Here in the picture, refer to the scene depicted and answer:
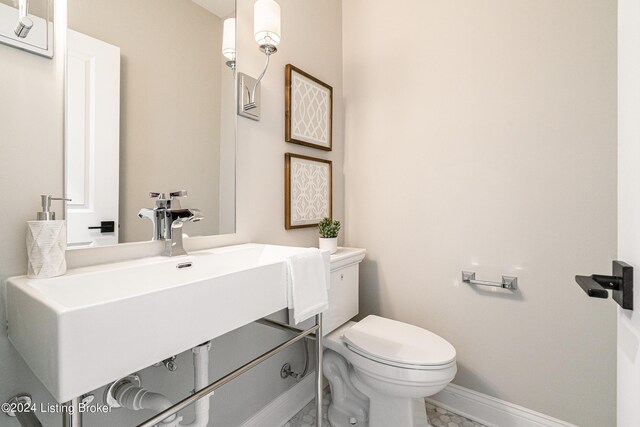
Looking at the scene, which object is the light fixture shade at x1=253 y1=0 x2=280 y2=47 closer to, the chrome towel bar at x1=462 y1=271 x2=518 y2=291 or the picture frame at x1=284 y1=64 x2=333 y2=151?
the picture frame at x1=284 y1=64 x2=333 y2=151

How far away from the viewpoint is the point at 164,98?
3.50 feet

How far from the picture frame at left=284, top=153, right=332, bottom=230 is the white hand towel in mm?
512

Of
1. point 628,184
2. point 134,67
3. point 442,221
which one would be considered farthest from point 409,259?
point 134,67

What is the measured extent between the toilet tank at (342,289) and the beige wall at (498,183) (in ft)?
0.80

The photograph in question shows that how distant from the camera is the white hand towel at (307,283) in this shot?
918 mm

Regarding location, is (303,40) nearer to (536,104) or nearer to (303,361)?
(536,104)

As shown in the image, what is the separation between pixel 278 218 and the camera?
1.47 m

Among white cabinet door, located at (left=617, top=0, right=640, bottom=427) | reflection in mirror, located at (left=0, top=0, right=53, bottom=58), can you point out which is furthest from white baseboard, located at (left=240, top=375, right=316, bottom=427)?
reflection in mirror, located at (left=0, top=0, right=53, bottom=58)

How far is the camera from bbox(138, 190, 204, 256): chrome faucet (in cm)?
99

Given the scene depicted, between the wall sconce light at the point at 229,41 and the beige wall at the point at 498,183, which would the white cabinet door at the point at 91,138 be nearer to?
the wall sconce light at the point at 229,41

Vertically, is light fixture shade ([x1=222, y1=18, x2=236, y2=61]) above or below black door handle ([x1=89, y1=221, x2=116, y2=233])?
above

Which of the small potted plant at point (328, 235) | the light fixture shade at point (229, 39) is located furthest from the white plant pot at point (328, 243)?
the light fixture shade at point (229, 39)

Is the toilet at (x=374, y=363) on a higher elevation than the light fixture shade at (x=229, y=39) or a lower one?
lower

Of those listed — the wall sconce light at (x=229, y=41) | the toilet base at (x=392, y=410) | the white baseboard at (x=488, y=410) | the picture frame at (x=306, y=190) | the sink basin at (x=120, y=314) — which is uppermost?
the wall sconce light at (x=229, y=41)
